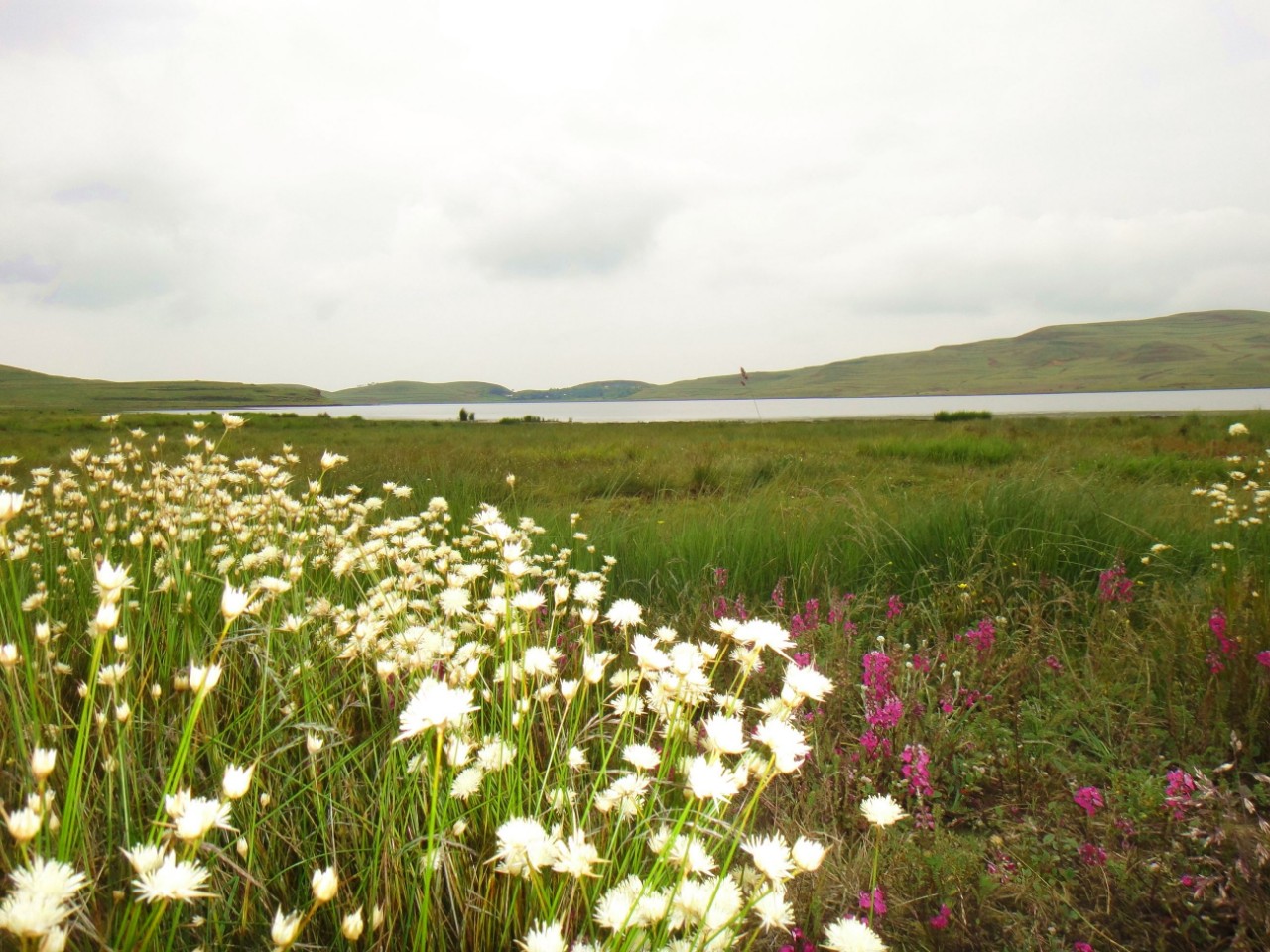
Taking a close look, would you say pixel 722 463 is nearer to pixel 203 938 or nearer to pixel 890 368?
pixel 203 938

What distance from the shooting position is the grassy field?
1.34 m

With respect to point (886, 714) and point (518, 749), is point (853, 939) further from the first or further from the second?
point (886, 714)

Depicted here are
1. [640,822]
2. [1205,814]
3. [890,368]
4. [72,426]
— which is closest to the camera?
[640,822]

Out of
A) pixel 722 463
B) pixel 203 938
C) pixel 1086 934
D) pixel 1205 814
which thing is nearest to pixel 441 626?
pixel 203 938

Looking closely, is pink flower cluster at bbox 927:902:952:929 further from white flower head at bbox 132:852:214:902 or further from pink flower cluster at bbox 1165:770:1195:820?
white flower head at bbox 132:852:214:902

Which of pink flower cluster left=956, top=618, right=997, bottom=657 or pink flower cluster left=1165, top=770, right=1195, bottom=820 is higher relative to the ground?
pink flower cluster left=956, top=618, right=997, bottom=657

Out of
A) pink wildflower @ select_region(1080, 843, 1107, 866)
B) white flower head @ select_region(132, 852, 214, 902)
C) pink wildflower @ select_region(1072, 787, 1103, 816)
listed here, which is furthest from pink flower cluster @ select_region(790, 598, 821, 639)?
white flower head @ select_region(132, 852, 214, 902)

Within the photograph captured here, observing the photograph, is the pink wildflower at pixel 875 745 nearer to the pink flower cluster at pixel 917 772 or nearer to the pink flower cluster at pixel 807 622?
the pink flower cluster at pixel 917 772

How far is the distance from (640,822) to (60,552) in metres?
4.46

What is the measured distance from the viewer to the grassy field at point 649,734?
134 centimetres

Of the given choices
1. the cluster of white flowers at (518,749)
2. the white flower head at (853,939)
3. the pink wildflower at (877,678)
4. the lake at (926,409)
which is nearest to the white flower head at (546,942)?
the cluster of white flowers at (518,749)

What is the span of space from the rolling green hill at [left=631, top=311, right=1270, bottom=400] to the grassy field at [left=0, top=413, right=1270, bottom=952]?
11107 centimetres

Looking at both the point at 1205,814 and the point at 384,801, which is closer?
the point at 384,801

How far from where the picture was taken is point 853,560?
4.81 meters
